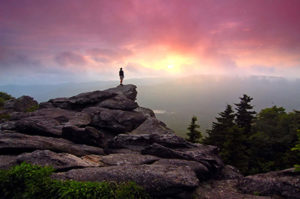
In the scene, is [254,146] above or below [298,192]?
below

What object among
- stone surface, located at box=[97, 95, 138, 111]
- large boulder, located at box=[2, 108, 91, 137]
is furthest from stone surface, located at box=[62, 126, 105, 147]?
stone surface, located at box=[97, 95, 138, 111]

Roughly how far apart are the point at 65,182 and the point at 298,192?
52.8 ft

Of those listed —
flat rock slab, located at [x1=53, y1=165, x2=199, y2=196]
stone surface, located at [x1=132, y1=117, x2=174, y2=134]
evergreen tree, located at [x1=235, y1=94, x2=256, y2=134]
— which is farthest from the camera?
evergreen tree, located at [x1=235, y1=94, x2=256, y2=134]

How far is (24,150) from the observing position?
1622cm

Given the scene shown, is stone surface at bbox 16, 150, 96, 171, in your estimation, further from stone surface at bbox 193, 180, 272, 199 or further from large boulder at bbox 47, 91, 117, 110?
large boulder at bbox 47, 91, 117, 110

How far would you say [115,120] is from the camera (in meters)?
24.9

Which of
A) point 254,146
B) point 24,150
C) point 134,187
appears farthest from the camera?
point 254,146

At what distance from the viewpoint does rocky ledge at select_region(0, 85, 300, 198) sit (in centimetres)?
1270

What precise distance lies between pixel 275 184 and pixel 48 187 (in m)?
16.3

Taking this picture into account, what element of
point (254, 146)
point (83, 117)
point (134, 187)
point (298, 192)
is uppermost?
point (83, 117)

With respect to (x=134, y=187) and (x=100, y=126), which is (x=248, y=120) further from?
(x=134, y=187)

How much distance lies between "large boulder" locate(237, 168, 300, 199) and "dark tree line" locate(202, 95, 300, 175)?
16.8m

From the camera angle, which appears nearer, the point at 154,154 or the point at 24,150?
the point at 24,150

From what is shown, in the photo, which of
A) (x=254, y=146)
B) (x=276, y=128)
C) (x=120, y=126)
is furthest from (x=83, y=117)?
(x=276, y=128)
